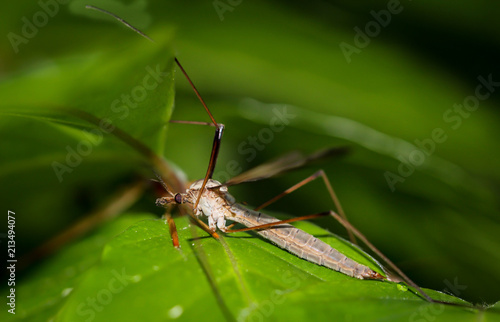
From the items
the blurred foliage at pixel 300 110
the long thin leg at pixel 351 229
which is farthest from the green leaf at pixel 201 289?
the blurred foliage at pixel 300 110

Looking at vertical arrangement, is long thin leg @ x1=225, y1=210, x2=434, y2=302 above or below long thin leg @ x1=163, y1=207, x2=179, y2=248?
above

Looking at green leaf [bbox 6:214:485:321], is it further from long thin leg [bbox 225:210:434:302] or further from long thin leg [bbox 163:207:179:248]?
long thin leg [bbox 225:210:434:302]

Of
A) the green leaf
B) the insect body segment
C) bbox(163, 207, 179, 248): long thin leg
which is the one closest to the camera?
the green leaf

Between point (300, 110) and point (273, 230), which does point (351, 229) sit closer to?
point (273, 230)

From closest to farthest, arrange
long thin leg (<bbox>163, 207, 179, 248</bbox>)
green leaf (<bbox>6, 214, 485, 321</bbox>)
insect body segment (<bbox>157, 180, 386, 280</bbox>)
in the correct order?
green leaf (<bbox>6, 214, 485, 321</bbox>)
long thin leg (<bbox>163, 207, 179, 248</bbox>)
insect body segment (<bbox>157, 180, 386, 280</bbox>)

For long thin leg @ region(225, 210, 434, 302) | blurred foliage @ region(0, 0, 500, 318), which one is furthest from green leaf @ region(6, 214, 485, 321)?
blurred foliage @ region(0, 0, 500, 318)

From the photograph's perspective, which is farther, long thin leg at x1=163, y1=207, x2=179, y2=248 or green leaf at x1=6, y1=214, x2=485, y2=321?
long thin leg at x1=163, y1=207, x2=179, y2=248

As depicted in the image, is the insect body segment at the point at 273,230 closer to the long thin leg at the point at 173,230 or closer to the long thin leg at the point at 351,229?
the long thin leg at the point at 351,229
